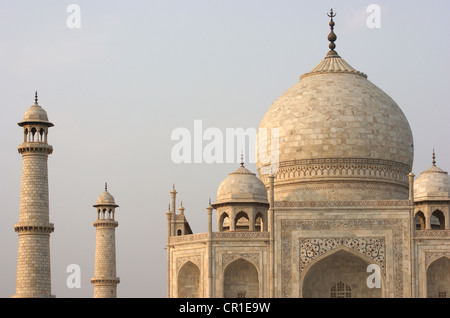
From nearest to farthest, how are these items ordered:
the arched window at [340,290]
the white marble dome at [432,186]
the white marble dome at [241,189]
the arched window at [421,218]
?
the arched window at [340,290], the white marble dome at [432,186], the white marble dome at [241,189], the arched window at [421,218]

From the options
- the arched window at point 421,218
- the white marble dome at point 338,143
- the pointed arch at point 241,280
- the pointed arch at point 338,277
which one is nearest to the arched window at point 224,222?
the white marble dome at point 338,143

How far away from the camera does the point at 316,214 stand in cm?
3091

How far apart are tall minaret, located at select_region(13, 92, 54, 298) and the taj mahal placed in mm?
31

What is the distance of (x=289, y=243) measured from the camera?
30.8m

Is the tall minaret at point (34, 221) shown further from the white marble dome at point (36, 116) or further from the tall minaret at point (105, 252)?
the tall minaret at point (105, 252)

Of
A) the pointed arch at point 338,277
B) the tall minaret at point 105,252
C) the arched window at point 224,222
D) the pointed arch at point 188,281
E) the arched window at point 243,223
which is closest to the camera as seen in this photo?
the pointed arch at point 338,277

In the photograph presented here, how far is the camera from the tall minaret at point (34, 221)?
31312mm

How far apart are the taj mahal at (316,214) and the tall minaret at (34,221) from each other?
0.03 metres

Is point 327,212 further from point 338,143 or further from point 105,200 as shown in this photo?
point 105,200

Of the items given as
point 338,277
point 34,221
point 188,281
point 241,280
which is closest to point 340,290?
point 338,277

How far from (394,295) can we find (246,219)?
6.19 meters
